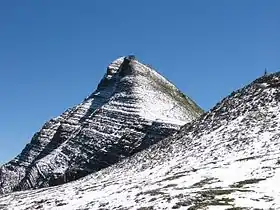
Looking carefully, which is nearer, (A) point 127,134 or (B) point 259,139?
(B) point 259,139

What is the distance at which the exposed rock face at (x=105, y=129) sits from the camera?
81562 mm

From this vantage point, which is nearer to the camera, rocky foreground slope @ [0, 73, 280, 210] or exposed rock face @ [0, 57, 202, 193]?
rocky foreground slope @ [0, 73, 280, 210]

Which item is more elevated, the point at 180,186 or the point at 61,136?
the point at 61,136

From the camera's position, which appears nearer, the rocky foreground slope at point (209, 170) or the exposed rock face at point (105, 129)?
the rocky foreground slope at point (209, 170)

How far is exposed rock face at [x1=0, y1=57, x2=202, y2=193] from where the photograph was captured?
268ft

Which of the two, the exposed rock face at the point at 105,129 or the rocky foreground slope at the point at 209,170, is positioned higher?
the exposed rock face at the point at 105,129

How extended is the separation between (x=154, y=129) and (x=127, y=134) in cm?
535

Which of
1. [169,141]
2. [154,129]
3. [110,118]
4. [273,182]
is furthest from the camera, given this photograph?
[110,118]

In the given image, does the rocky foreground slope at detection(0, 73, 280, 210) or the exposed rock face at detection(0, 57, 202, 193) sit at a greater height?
the exposed rock face at detection(0, 57, 202, 193)

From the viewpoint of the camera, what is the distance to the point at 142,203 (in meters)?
29.0

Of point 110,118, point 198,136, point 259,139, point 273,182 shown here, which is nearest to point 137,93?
point 110,118

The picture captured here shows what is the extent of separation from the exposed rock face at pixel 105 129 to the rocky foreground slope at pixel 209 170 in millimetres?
17068

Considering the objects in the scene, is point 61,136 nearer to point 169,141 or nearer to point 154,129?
point 154,129

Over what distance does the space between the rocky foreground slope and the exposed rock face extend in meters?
17.1
